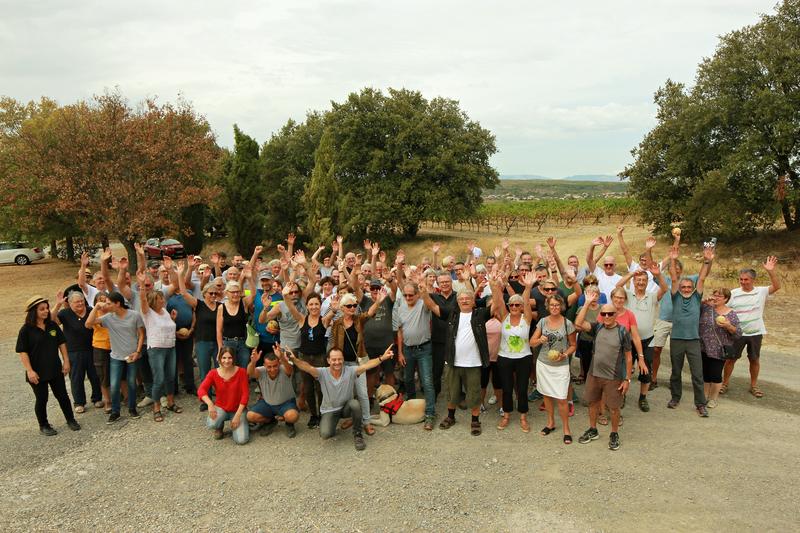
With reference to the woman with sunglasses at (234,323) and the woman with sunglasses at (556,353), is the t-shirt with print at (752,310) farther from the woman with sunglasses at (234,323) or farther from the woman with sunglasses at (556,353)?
the woman with sunglasses at (234,323)

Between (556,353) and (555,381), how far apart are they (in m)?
0.37

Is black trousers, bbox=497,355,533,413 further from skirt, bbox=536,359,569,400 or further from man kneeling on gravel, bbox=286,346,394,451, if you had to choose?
man kneeling on gravel, bbox=286,346,394,451

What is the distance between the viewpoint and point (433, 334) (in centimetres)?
651

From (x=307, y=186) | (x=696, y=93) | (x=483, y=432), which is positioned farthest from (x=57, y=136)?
(x=696, y=93)

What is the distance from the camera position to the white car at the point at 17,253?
1166 inches

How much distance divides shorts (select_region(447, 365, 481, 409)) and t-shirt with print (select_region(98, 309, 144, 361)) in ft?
13.7

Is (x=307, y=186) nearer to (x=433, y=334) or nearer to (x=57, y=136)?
(x=57, y=136)

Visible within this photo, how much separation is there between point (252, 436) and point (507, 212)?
1787 inches

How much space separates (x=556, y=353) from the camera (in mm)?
5625

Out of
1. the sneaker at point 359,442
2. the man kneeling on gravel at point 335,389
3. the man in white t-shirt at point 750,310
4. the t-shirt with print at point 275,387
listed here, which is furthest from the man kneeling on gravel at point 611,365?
the t-shirt with print at point 275,387

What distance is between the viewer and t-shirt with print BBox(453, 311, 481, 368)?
5918 mm

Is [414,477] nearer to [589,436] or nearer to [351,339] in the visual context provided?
[351,339]

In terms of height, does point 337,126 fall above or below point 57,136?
above

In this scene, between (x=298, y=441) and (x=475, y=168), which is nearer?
(x=298, y=441)
